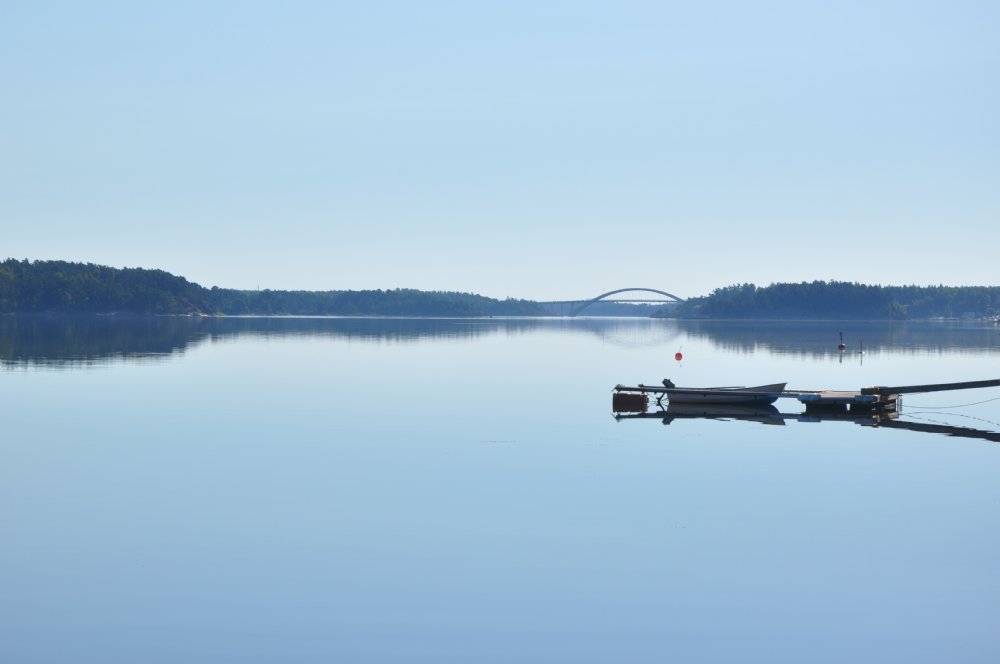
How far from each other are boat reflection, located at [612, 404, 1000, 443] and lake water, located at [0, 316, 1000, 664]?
2.55ft

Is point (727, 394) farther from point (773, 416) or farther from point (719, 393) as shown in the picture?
point (773, 416)

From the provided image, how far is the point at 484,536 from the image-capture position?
2145 centimetres

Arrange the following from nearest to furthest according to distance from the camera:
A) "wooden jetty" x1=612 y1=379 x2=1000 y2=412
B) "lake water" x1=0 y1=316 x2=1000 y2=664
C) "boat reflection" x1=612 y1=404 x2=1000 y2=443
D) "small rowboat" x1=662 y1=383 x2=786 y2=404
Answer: "lake water" x1=0 y1=316 x2=1000 y2=664
"boat reflection" x1=612 y1=404 x2=1000 y2=443
"wooden jetty" x1=612 y1=379 x2=1000 y2=412
"small rowboat" x1=662 y1=383 x2=786 y2=404

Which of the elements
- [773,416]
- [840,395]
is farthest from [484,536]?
[840,395]

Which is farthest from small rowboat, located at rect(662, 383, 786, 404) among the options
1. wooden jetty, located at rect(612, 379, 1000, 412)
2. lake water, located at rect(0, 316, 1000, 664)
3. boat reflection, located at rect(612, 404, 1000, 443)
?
lake water, located at rect(0, 316, 1000, 664)

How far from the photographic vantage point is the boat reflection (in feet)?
141

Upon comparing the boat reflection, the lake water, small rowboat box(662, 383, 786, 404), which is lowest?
the lake water

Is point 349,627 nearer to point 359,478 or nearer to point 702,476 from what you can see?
point 359,478

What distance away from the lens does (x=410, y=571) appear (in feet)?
61.7

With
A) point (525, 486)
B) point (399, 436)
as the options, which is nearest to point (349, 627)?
point (525, 486)

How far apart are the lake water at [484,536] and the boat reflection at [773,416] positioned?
78 cm

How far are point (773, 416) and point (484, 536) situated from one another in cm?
2889

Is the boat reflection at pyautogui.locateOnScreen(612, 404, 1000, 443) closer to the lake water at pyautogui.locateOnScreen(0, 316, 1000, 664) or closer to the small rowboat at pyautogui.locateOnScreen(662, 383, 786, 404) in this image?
the small rowboat at pyautogui.locateOnScreen(662, 383, 786, 404)

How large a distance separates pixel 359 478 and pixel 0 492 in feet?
30.1
